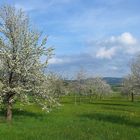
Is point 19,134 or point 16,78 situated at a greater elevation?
point 16,78

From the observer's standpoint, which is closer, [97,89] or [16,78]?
[16,78]

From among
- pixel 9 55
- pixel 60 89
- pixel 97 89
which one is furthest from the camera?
pixel 97 89

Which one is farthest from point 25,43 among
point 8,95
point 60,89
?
point 60,89

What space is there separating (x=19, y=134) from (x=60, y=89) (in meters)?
92.8

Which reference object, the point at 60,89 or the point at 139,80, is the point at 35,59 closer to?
the point at 139,80

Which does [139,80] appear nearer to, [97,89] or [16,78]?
[16,78]

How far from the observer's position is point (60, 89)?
4732 inches

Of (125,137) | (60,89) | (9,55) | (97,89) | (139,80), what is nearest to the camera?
(125,137)

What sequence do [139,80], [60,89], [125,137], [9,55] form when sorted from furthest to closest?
1. [60,89]
2. [139,80]
3. [9,55]
4. [125,137]

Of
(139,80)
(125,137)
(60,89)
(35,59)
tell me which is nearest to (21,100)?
(35,59)

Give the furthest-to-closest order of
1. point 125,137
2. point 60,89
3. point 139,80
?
point 60,89 < point 139,80 < point 125,137

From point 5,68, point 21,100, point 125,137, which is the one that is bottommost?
point 125,137

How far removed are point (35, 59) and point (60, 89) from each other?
82.2 metres

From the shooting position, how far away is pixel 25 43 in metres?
37.4
